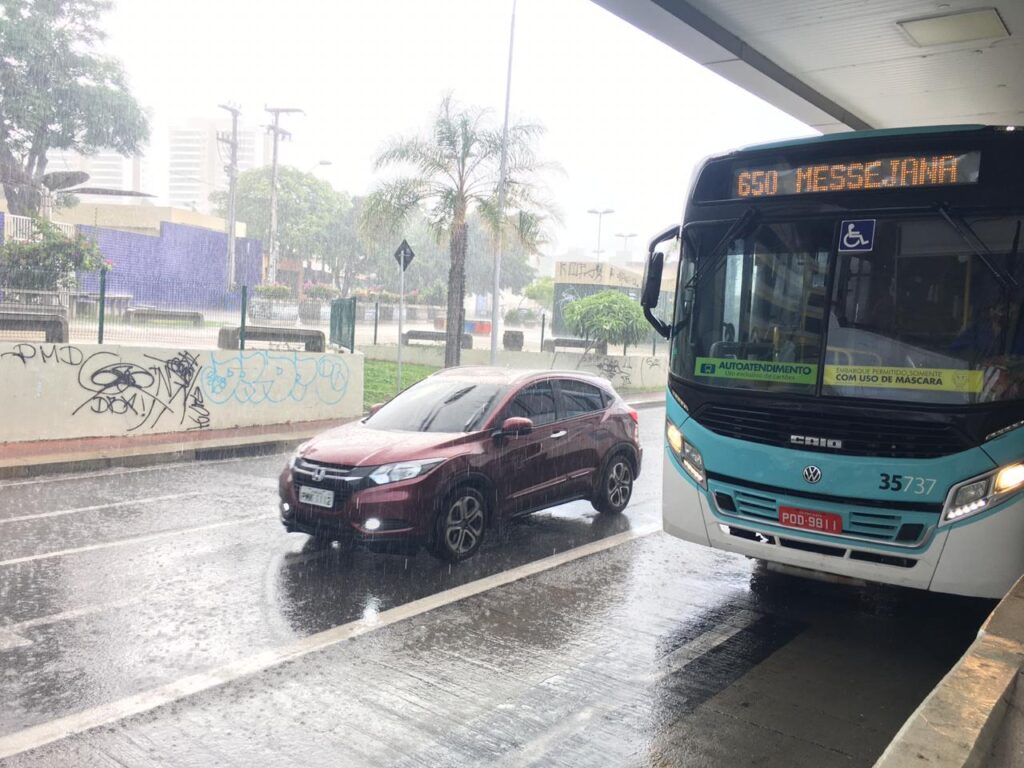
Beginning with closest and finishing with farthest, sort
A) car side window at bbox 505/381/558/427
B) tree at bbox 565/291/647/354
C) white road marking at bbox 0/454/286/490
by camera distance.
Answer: car side window at bbox 505/381/558/427
white road marking at bbox 0/454/286/490
tree at bbox 565/291/647/354

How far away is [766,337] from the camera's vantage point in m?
6.14

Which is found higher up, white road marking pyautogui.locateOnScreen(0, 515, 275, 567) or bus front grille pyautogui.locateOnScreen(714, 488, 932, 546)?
bus front grille pyautogui.locateOnScreen(714, 488, 932, 546)

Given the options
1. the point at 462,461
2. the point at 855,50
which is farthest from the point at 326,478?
the point at 855,50

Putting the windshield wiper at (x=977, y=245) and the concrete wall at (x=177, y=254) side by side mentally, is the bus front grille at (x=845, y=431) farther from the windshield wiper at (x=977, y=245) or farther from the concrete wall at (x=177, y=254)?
the concrete wall at (x=177, y=254)

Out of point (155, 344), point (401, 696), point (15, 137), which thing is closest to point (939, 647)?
point (401, 696)

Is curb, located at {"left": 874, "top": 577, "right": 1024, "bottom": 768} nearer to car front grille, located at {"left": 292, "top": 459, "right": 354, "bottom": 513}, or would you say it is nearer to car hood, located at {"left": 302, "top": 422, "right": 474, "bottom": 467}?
car hood, located at {"left": 302, "top": 422, "right": 474, "bottom": 467}

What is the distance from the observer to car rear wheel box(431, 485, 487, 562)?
23.4 ft

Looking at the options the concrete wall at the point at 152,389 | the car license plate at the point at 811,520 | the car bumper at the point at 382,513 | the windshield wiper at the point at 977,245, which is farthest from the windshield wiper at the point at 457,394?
the concrete wall at the point at 152,389

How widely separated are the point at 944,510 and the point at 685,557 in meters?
2.94

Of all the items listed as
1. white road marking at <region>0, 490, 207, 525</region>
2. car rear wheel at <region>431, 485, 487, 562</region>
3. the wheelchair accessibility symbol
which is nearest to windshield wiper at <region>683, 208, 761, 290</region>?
the wheelchair accessibility symbol

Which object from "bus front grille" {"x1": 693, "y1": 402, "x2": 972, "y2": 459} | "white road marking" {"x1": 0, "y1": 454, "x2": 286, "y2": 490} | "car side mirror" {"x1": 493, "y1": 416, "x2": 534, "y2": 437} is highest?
"bus front grille" {"x1": 693, "y1": 402, "x2": 972, "y2": 459}

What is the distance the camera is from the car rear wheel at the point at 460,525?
281 inches

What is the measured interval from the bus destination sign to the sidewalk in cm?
894

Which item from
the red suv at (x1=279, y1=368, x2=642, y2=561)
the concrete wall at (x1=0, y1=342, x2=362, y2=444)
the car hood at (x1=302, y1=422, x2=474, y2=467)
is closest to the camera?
the red suv at (x1=279, y1=368, x2=642, y2=561)
